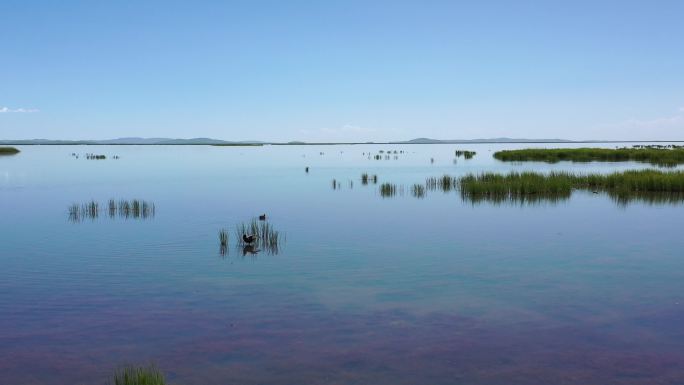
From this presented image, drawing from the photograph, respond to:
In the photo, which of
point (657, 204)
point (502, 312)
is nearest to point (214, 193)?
point (657, 204)

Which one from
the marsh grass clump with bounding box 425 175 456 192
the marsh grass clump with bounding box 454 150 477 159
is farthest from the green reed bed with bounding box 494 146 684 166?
the marsh grass clump with bounding box 425 175 456 192

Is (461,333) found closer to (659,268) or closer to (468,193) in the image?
(659,268)

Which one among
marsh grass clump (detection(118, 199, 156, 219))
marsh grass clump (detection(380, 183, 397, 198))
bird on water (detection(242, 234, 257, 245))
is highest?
marsh grass clump (detection(380, 183, 397, 198))

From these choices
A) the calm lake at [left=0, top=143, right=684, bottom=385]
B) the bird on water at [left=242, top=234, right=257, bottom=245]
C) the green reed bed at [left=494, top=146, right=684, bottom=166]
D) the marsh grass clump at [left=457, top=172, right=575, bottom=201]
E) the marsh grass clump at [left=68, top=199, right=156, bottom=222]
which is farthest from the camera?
the green reed bed at [left=494, top=146, right=684, bottom=166]

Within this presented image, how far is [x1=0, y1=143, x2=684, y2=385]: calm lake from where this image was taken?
7949mm

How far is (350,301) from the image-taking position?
1088cm

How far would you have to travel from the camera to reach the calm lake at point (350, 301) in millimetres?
7949

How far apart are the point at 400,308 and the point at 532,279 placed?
378cm

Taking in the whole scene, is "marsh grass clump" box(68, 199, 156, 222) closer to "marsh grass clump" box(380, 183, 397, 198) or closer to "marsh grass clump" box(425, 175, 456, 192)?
"marsh grass clump" box(380, 183, 397, 198)

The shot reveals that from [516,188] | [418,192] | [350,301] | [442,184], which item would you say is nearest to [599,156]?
[442,184]

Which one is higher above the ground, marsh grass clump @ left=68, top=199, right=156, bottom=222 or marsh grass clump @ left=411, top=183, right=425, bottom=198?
marsh grass clump @ left=411, top=183, right=425, bottom=198

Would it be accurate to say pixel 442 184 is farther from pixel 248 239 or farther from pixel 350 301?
pixel 350 301

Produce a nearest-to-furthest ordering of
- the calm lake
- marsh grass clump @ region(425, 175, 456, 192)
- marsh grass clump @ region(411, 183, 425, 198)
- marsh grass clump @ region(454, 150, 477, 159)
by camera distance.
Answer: the calm lake < marsh grass clump @ region(411, 183, 425, 198) < marsh grass clump @ region(425, 175, 456, 192) < marsh grass clump @ region(454, 150, 477, 159)

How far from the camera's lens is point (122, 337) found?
904cm
